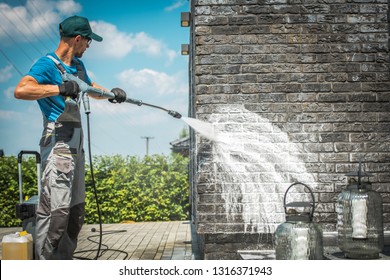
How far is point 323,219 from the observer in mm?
3033

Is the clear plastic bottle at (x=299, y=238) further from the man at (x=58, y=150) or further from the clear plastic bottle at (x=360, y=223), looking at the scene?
the man at (x=58, y=150)

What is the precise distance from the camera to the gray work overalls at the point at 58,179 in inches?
99.4

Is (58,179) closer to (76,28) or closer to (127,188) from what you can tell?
(76,28)

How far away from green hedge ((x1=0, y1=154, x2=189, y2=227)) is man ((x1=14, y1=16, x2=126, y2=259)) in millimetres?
601

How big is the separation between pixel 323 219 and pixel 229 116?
32.6 inches

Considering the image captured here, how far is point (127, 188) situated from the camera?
4.33 meters

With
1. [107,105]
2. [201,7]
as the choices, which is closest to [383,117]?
[201,7]

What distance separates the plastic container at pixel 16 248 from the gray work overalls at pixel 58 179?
0.37ft

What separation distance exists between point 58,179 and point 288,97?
1.41 m

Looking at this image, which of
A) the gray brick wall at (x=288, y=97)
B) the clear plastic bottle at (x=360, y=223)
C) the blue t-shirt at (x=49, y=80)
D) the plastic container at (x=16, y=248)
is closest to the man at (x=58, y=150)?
the blue t-shirt at (x=49, y=80)

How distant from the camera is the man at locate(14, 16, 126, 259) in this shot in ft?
8.15

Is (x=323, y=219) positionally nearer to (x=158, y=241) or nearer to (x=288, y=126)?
(x=288, y=126)

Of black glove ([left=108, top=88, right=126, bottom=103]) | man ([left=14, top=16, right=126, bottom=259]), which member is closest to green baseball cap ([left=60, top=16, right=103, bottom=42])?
man ([left=14, top=16, right=126, bottom=259])

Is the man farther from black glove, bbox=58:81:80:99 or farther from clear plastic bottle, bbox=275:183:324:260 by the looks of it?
clear plastic bottle, bbox=275:183:324:260
